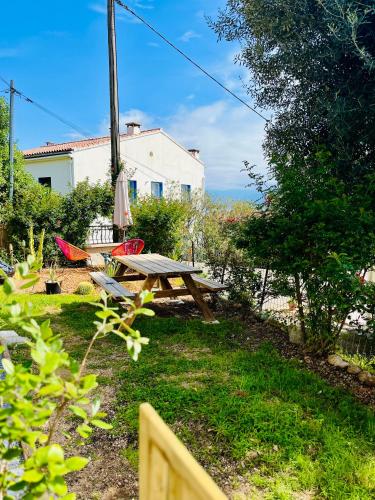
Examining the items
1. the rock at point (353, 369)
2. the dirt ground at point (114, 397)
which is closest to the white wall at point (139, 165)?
the dirt ground at point (114, 397)

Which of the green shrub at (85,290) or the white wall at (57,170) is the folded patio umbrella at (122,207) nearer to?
the green shrub at (85,290)

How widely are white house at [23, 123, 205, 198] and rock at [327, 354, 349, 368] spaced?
10.6 metres

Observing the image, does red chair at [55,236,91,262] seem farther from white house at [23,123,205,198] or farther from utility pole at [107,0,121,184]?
white house at [23,123,205,198]

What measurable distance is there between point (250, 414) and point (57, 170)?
16.0 meters

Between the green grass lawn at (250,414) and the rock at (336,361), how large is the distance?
41 centimetres

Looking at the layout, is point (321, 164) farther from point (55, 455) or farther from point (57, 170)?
point (57, 170)

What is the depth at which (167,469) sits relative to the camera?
2.96 feet

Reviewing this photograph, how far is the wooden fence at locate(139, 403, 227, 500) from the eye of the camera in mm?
780

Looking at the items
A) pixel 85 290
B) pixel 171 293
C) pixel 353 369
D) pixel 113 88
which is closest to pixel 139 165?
pixel 113 88

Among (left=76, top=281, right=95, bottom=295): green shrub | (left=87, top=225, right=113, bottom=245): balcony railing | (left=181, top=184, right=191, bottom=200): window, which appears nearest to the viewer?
Result: (left=76, top=281, right=95, bottom=295): green shrub

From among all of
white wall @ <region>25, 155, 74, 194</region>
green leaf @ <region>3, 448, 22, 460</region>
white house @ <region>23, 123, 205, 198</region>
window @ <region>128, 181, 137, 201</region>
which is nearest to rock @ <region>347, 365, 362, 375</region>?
green leaf @ <region>3, 448, 22, 460</region>

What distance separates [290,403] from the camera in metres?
3.32

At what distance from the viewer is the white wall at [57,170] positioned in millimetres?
16578

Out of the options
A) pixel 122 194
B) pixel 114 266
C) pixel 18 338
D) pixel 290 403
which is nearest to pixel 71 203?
pixel 122 194
